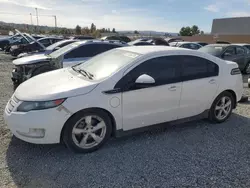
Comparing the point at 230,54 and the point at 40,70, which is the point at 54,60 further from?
the point at 230,54

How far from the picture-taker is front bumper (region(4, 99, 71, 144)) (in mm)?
2936

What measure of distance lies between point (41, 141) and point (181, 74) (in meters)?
2.41

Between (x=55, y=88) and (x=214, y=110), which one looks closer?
(x=55, y=88)

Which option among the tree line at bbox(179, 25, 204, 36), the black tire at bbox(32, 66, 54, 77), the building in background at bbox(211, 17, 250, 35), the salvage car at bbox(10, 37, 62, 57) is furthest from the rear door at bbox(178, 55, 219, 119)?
the tree line at bbox(179, 25, 204, 36)

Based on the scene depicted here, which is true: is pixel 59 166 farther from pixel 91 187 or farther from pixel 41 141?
pixel 91 187

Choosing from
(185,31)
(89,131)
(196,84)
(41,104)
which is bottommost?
(89,131)

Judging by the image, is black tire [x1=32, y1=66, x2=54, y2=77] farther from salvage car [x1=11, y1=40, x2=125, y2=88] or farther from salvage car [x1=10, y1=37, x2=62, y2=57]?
salvage car [x1=10, y1=37, x2=62, y2=57]

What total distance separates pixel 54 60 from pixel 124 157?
4609 mm

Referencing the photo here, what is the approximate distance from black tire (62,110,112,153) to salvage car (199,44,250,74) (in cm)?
714

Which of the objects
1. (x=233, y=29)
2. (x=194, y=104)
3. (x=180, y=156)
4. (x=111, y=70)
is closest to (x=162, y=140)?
(x=180, y=156)

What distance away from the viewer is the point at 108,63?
151 inches

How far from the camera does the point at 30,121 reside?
2.93 metres

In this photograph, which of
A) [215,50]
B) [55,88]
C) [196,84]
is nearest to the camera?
[55,88]

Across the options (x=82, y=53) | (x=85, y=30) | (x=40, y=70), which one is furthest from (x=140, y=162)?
(x=85, y=30)
